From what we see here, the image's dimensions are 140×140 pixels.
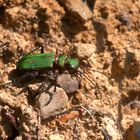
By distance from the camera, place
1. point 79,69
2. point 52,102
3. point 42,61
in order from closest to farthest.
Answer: point 52,102
point 42,61
point 79,69

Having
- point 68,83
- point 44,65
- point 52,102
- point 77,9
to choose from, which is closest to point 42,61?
point 44,65

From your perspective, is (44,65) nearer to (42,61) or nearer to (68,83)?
(42,61)

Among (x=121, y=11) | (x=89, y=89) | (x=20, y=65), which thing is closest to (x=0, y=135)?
(x=20, y=65)

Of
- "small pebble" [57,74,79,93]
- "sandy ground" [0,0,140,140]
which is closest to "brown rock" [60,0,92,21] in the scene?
"sandy ground" [0,0,140,140]

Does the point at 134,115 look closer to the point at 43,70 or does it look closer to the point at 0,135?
the point at 43,70

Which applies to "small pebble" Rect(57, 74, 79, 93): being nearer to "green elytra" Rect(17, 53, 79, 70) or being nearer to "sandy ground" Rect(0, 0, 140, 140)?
"sandy ground" Rect(0, 0, 140, 140)

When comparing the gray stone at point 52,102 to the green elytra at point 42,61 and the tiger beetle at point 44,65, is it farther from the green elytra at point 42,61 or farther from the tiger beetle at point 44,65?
the green elytra at point 42,61
